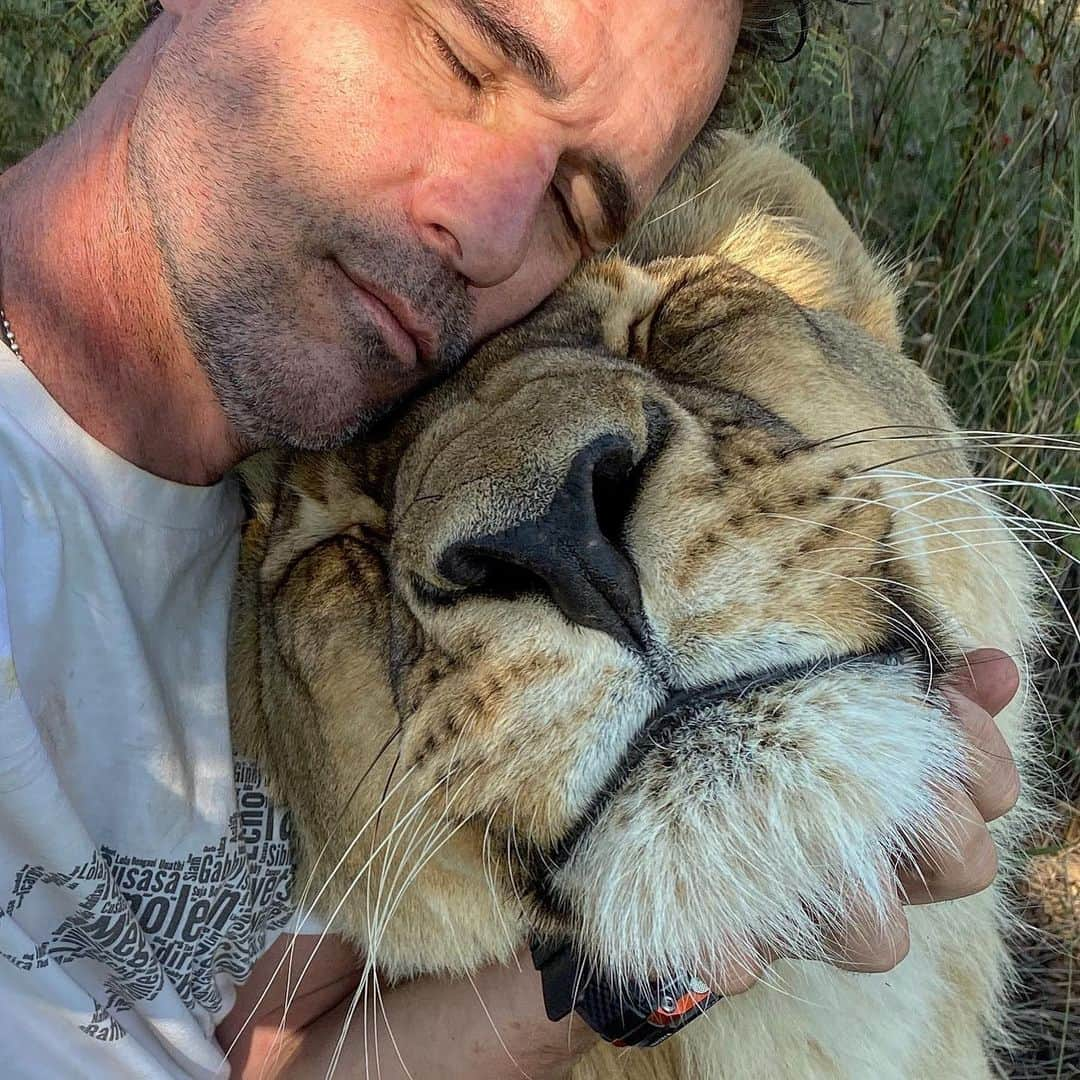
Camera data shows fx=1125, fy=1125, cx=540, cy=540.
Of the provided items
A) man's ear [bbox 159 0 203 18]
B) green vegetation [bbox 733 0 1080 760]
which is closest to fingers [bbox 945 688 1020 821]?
green vegetation [bbox 733 0 1080 760]

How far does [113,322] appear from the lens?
6.30ft

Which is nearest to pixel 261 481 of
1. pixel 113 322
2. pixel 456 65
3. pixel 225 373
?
pixel 225 373

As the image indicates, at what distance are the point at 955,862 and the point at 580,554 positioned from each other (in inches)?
27.5

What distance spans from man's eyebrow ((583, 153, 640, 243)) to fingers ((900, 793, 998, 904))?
3.61 ft

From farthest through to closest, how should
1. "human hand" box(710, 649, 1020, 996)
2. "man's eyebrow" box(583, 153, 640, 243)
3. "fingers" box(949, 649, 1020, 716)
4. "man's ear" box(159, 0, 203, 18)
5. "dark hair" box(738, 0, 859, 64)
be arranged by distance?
"dark hair" box(738, 0, 859, 64), "man's ear" box(159, 0, 203, 18), "man's eyebrow" box(583, 153, 640, 243), "fingers" box(949, 649, 1020, 716), "human hand" box(710, 649, 1020, 996)

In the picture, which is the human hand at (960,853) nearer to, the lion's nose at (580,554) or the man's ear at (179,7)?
the lion's nose at (580,554)

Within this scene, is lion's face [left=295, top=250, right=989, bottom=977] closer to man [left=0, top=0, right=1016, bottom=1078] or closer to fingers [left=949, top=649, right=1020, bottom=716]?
fingers [left=949, top=649, right=1020, bottom=716]

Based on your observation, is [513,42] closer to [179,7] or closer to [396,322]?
[396,322]

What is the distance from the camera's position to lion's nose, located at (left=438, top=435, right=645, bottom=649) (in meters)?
1.23

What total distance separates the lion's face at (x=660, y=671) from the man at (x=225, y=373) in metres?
0.30

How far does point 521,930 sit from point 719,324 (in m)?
0.98

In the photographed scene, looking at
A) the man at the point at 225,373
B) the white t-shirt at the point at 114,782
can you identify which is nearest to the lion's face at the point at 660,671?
the man at the point at 225,373

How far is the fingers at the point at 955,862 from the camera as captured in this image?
144cm

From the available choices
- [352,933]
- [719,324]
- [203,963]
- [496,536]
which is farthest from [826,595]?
[203,963]
